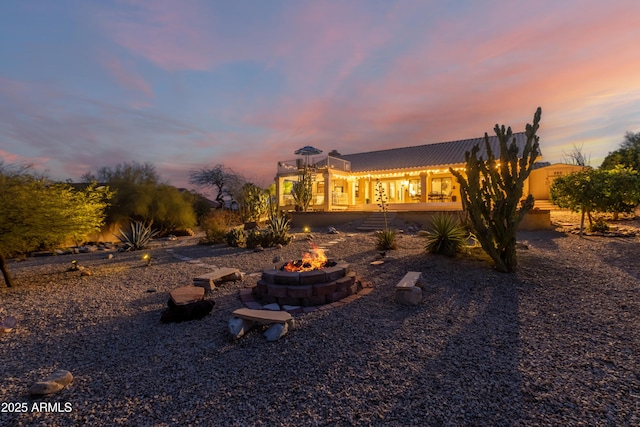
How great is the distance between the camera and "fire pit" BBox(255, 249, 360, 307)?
187 inches

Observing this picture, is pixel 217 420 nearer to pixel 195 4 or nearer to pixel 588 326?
pixel 588 326

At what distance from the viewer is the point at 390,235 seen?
901 cm

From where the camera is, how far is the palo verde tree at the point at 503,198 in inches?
236

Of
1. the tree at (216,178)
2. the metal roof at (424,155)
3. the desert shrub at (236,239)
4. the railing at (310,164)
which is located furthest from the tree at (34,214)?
the tree at (216,178)

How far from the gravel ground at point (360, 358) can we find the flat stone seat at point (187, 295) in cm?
37

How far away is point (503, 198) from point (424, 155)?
17687mm

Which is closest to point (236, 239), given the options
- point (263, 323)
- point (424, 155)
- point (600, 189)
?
point (263, 323)

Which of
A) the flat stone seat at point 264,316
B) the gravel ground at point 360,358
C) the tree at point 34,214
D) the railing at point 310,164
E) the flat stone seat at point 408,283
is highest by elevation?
the railing at point 310,164

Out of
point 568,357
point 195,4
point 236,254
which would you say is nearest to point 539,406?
point 568,357

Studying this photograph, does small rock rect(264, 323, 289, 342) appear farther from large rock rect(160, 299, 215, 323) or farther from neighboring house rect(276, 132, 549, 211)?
neighboring house rect(276, 132, 549, 211)

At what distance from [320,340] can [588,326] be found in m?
3.52

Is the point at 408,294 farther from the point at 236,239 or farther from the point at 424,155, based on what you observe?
the point at 424,155

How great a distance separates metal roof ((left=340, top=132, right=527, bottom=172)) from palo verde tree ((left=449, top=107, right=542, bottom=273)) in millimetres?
14285

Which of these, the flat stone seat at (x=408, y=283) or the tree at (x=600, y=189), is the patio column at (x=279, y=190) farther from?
the flat stone seat at (x=408, y=283)
